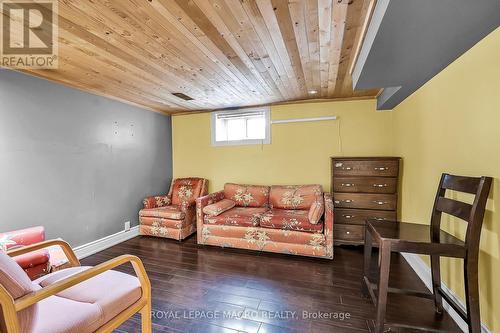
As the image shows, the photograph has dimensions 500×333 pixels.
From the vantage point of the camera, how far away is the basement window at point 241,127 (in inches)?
155

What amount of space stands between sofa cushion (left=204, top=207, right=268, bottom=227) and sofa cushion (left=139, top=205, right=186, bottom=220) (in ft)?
1.52

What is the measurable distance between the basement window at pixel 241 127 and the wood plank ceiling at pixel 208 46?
2.78 ft

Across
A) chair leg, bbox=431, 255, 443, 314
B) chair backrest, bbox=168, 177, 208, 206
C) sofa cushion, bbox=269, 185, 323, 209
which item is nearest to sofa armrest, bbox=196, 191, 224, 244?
chair backrest, bbox=168, 177, 208, 206

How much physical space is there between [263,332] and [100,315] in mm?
1066

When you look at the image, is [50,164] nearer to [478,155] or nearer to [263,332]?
[263,332]

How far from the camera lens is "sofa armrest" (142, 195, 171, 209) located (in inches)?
145

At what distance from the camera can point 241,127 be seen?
4215mm

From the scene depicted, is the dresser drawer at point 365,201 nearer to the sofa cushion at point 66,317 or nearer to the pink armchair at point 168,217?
the pink armchair at point 168,217

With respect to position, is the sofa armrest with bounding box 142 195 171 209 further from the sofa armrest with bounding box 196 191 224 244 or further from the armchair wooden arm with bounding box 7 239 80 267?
the armchair wooden arm with bounding box 7 239 80 267

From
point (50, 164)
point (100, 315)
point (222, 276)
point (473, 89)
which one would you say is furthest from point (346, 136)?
point (50, 164)

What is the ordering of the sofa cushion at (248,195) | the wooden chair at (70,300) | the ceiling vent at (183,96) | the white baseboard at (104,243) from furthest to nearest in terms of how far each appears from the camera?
1. the sofa cushion at (248,195)
2. the ceiling vent at (183,96)
3. the white baseboard at (104,243)
4. the wooden chair at (70,300)

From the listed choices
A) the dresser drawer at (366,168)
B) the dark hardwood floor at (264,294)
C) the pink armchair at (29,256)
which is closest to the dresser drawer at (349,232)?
the dark hardwood floor at (264,294)

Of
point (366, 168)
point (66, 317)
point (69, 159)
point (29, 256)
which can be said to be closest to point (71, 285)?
point (66, 317)

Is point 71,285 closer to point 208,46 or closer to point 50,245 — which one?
point 50,245
